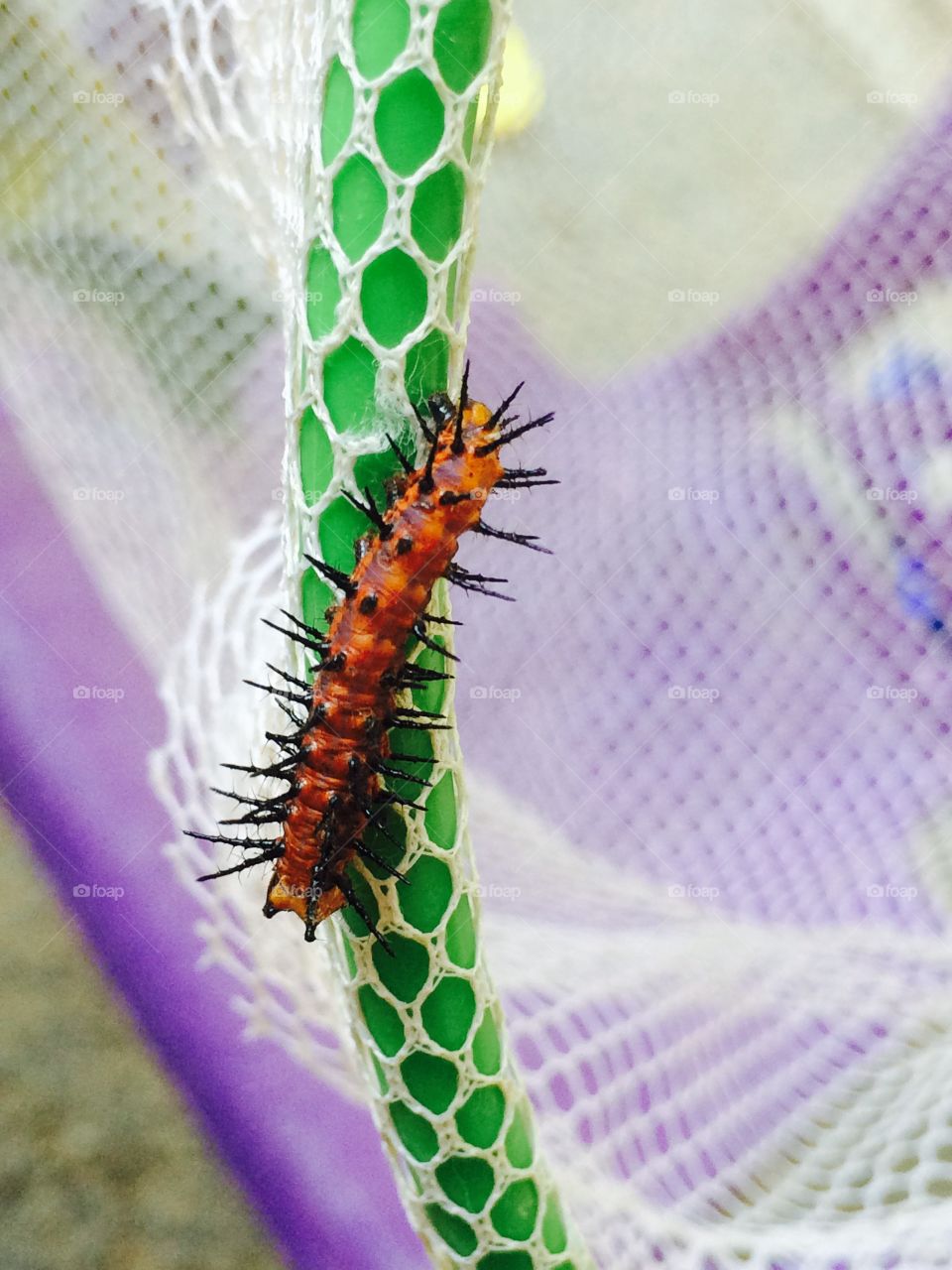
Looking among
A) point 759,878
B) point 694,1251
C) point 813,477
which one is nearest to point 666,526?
point 813,477

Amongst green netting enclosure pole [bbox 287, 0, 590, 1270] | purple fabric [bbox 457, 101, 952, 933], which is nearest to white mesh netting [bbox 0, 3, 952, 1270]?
purple fabric [bbox 457, 101, 952, 933]

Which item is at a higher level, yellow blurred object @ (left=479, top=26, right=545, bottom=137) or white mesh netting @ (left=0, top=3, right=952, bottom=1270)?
yellow blurred object @ (left=479, top=26, right=545, bottom=137)

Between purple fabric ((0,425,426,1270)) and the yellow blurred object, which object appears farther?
the yellow blurred object

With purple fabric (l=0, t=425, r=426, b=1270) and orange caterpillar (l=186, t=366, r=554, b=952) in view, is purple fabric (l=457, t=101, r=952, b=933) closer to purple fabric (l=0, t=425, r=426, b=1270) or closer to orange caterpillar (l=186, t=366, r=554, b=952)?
purple fabric (l=0, t=425, r=426, b=1270)

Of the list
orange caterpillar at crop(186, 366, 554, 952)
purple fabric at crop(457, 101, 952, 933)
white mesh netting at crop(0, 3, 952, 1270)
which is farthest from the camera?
purple fabric at crop(457, 101, 952, 933)

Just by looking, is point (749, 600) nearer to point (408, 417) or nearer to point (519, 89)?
point (519, 89)

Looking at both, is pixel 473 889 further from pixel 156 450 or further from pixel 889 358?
pixel 889 358

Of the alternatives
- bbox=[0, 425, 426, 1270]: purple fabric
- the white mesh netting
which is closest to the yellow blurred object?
the white mesh netting

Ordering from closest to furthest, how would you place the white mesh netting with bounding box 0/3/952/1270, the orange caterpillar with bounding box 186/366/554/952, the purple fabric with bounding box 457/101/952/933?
the orange caterpillar with bounding box 186/366/554/952
the white mesh netting with bounding box 0/3/952/1270
the purple fabric with bounding box 457/101/952/933

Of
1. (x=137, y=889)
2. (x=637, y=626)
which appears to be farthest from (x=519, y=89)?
(x=137, y=889)
